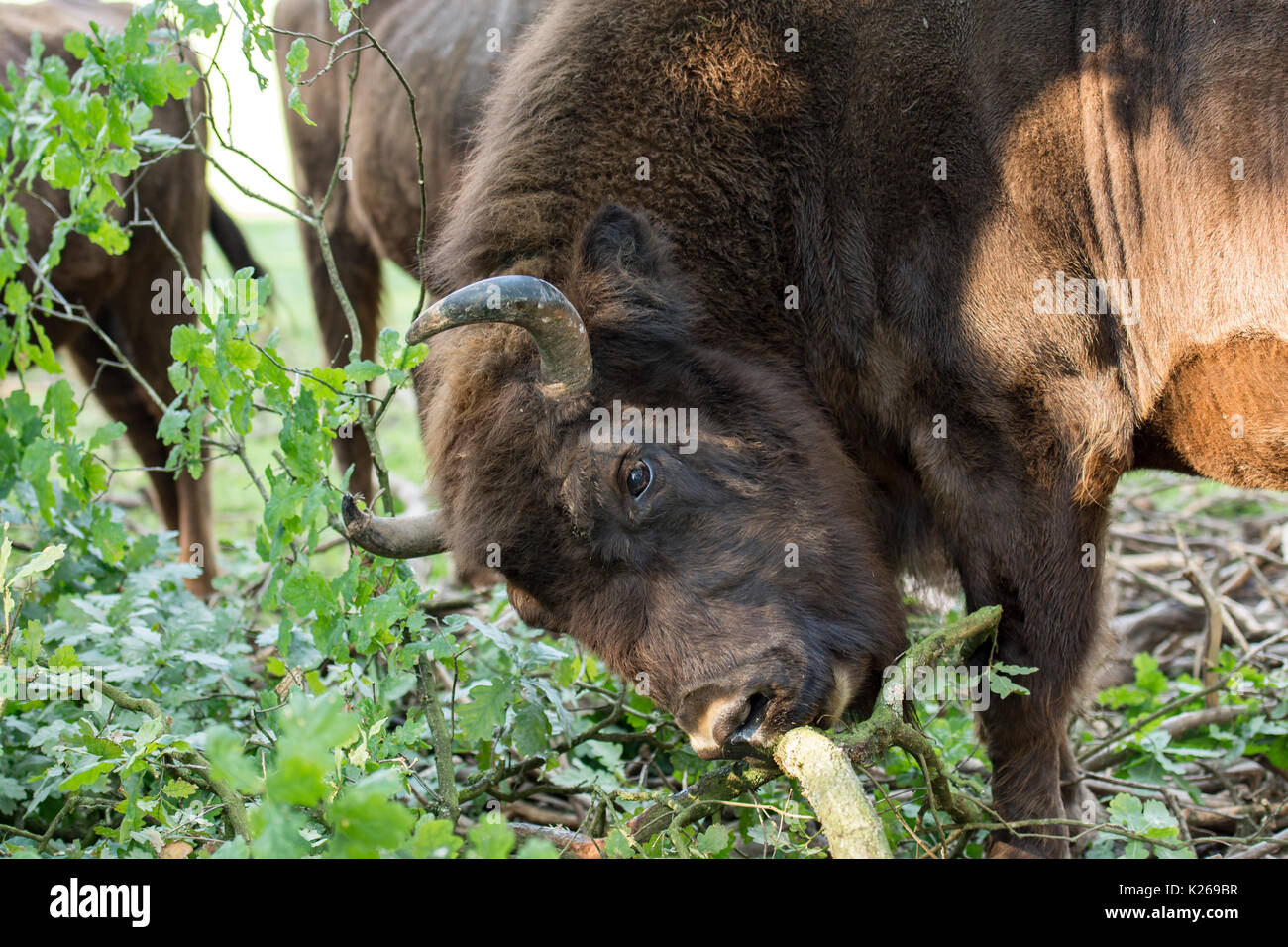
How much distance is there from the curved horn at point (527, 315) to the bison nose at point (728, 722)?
2.96 ft

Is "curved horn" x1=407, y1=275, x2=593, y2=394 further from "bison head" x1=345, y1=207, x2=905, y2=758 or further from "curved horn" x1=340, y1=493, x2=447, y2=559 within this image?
"curved horn" x1=340, y1=493, x2=447, y2=559

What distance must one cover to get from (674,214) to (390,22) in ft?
10.4

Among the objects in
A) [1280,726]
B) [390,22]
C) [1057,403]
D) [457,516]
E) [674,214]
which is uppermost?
[390,22]

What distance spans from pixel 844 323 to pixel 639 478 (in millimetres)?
850

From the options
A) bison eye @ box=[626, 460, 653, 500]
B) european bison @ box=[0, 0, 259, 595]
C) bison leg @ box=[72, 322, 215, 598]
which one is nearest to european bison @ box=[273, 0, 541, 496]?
european bison @ box=[0, 0, 259, 595]

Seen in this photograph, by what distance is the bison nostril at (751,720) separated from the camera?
2797 mm

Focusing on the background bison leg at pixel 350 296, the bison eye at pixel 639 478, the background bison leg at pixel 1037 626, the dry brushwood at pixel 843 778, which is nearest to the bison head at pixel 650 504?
the bison eye at pixel 639 478

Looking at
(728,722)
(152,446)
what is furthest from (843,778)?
(152,446)

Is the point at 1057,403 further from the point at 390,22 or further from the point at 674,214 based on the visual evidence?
the point at 390,22

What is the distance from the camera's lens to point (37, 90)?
3.94 m

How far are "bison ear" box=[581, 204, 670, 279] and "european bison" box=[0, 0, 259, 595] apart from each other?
3.10 meters

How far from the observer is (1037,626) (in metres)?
3.24

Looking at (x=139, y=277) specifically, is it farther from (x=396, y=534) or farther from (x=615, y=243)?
(x=615, y=243)
